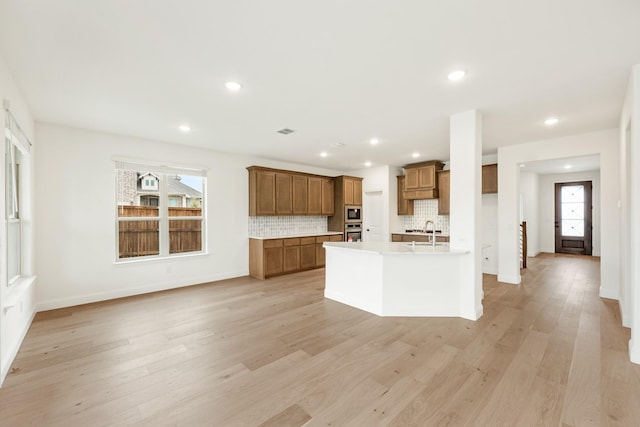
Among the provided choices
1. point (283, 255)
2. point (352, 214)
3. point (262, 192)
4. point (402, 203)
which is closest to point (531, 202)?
point (402, 203)

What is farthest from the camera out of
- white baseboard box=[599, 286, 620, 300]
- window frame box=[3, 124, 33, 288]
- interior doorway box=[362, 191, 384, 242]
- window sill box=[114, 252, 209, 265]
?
interior doorway box=[362, 191, 384, 242]

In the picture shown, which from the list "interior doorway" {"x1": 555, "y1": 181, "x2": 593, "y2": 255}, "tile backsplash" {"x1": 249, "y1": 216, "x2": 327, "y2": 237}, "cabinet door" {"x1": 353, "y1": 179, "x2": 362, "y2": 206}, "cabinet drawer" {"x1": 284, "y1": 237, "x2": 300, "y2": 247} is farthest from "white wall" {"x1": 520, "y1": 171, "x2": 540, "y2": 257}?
"cabinet drawer" {"x1": 284, "y1": 237, "x2": 300, "y2": 247}

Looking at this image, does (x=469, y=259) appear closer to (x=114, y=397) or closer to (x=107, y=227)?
(x=114, y=397)

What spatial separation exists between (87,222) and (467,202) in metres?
5.35

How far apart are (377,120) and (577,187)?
28.7 ft

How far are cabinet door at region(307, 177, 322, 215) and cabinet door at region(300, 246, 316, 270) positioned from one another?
861mm

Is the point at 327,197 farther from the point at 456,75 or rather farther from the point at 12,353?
the point at 12,353

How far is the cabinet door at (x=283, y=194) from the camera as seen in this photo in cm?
636

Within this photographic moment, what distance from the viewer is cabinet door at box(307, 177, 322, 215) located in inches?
275

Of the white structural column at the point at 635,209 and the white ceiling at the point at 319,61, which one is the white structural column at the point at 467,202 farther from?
the white structural column at the point at 635,209

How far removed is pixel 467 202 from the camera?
3.51m

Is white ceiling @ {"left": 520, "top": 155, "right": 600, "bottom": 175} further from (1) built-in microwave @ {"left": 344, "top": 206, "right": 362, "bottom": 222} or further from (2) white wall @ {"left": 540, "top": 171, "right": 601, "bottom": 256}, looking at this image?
(1) built-in microwave @ {"left": 344, "top": 206, "right": 362, "bottom": 222}

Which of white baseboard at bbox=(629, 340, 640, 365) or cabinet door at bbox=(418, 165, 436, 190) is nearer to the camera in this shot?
white baseboard at bbox=(629, 340, 640, 365)

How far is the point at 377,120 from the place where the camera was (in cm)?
396
